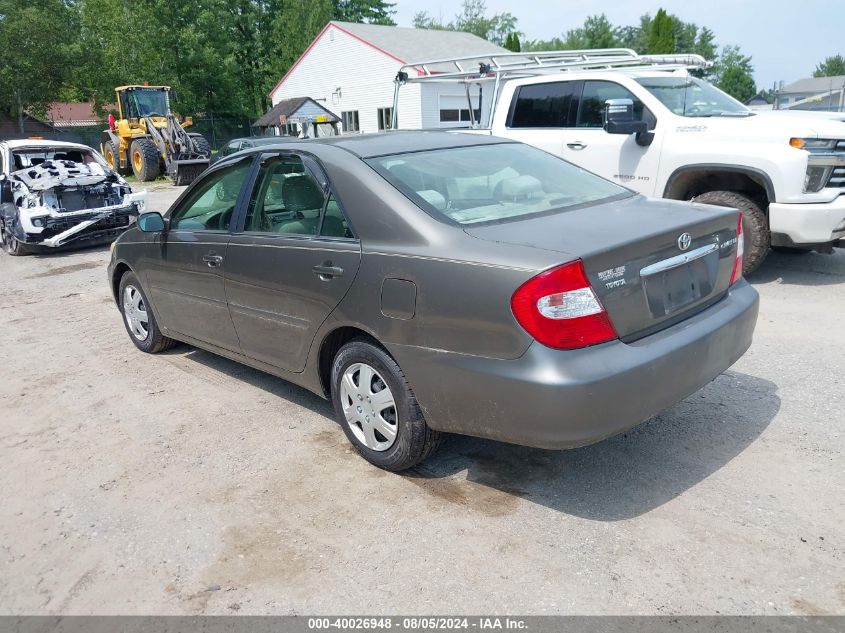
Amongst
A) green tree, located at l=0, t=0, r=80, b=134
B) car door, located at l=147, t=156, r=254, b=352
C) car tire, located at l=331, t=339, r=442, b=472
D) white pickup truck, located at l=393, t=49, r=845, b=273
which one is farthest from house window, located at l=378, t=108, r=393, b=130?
car tire, located at l=331, t=339, r=442, b=472

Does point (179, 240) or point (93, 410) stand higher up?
point (179, 240)

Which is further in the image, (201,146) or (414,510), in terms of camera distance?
(201,146)

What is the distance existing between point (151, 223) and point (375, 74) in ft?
103

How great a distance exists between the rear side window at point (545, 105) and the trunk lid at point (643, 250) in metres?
4.61

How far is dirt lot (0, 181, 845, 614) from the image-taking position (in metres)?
2.69

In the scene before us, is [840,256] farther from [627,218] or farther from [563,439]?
[563,439]

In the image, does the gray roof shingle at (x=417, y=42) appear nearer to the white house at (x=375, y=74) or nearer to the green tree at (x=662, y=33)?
the white house at (x=375, y=74)

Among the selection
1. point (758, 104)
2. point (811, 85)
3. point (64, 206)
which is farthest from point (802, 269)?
point (811, 85)

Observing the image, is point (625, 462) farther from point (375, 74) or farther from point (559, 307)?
point (375, 74)

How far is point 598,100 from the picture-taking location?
25.1ft

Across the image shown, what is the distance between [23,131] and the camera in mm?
43781

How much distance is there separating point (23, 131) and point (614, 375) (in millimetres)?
49886

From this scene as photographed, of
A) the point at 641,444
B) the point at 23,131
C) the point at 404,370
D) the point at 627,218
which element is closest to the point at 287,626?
the point at 404,370

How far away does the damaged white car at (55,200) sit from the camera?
10.8 meters
